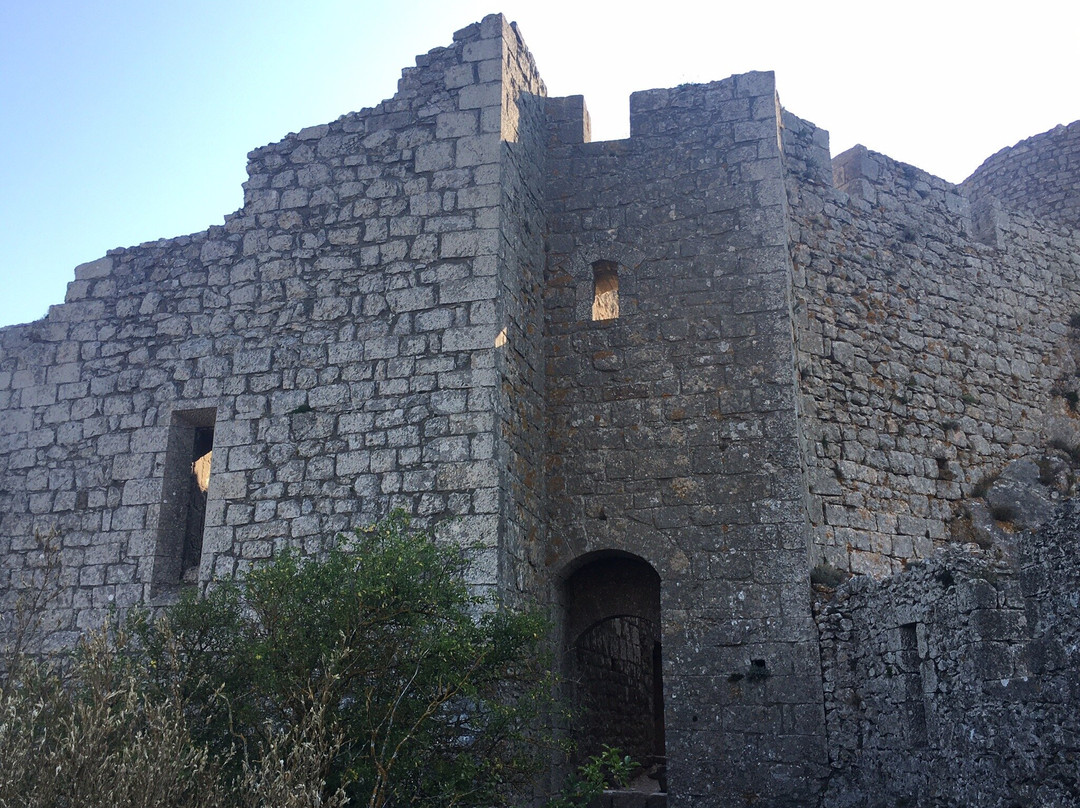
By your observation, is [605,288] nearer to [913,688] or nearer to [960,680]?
[913,688]

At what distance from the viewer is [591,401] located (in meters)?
9.45

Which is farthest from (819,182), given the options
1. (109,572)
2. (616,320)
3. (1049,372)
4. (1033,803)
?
(109,572)

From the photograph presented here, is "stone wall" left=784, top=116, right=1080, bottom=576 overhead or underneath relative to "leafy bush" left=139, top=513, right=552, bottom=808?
overhead

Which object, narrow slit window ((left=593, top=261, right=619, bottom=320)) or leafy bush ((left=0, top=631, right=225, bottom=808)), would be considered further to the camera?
narrow slit window ((left=593, top=261, right=619, bottom=320))

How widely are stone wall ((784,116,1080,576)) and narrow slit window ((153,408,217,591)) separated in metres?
5.29

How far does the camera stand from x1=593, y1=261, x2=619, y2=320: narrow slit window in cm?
995

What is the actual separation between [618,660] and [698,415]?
3.49m

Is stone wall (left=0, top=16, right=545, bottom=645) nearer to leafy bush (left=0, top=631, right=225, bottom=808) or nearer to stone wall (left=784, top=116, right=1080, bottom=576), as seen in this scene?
stone wall (left=784, top=116, right=1080, bottom=576)


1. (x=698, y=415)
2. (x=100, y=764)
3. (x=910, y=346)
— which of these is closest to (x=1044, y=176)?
(x=910, y=346)

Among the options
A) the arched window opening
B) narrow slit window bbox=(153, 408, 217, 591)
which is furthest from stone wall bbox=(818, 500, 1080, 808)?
narrow slit window bbox=(153, 408, 217, 591)

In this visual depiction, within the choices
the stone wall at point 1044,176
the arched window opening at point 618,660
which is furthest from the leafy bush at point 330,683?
the stone wall at point 1044,176

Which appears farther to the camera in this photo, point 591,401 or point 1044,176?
point 1044,176

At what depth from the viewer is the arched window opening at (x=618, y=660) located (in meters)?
9.43

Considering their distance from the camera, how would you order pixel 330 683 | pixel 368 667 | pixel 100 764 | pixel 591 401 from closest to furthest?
pixel 100 764 → pixel 330 683 → pixel 368 667 → pixel 591 401
